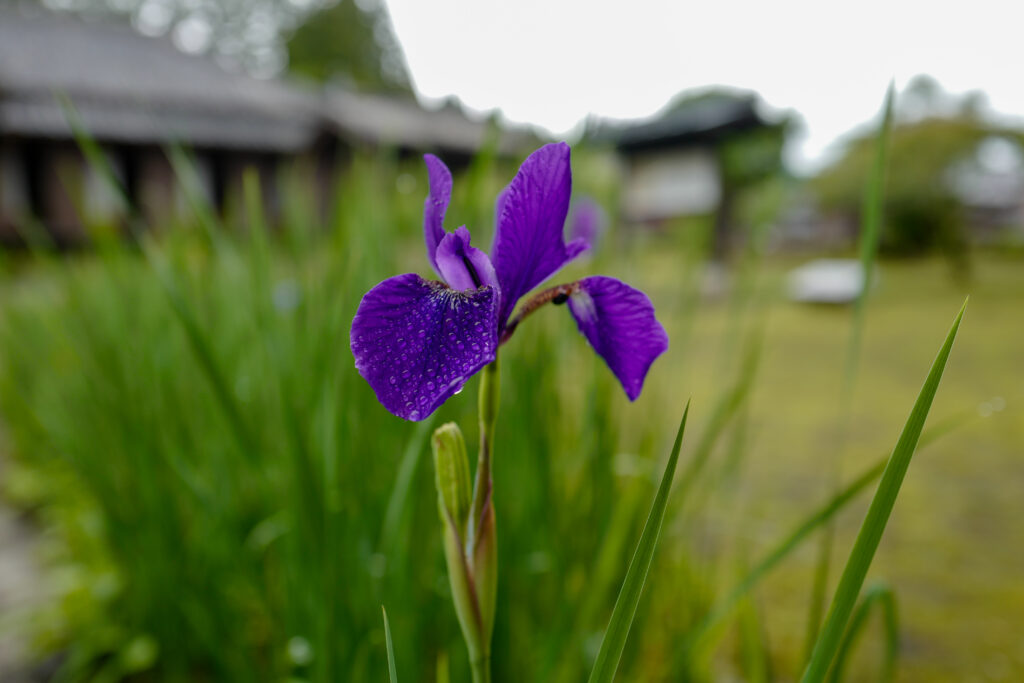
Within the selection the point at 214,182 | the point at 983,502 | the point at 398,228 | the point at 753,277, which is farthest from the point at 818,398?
the point at 214,182

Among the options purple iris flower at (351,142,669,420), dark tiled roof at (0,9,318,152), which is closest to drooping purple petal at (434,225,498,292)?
purple iris flower at (351,142,669,420)

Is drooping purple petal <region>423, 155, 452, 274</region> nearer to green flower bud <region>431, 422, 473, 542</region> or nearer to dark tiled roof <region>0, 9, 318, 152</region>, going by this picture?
green flower bud <region>431, 422, 473, 542</region>

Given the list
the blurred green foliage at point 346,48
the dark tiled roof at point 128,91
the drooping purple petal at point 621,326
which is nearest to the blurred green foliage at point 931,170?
Result: the drooping purple petal at point 621,326

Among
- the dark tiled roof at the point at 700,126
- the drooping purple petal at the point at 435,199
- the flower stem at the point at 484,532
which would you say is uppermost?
the dark tiled roof at the point at 700,126

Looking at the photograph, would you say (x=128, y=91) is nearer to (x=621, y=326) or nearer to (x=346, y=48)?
(x=346, y=48)

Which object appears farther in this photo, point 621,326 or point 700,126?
point 700,126

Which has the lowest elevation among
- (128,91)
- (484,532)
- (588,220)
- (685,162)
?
(484,532)

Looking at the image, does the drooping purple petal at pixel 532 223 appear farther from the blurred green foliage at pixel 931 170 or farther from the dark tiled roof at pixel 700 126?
the dark tiled roof at pixel 700 126

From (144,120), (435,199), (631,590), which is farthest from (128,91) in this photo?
(631,590)
